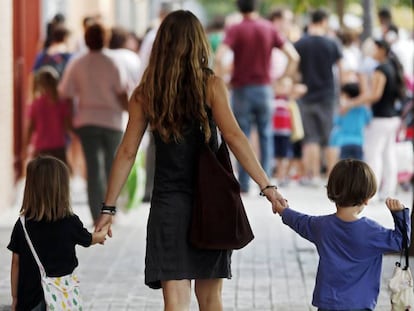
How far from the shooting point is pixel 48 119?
589 inches

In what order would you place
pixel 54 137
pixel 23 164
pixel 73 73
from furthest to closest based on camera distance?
Answer: pixel 23 164
pixel 54 137
pixel 73 73

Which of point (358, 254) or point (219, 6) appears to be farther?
point (219, 6)

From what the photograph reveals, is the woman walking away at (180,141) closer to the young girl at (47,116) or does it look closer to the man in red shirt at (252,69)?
the young girl at (47,116)

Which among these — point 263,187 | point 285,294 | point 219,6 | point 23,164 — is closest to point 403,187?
point 23,164

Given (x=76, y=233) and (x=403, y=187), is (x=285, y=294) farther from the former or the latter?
(x=403, y=187)

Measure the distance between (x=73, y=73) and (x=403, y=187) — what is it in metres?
6.43

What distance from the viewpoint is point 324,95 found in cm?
1781

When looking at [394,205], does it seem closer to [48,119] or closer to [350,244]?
[350,244]

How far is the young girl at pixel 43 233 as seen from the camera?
6.62m

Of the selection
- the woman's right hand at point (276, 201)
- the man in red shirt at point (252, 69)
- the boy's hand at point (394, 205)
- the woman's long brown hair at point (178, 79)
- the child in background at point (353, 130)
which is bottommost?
the child in background at point (353, 130)

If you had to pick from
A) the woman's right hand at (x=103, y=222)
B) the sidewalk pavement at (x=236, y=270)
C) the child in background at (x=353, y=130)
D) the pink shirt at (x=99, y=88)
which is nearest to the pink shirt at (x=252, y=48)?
the child in background at (x=353, y=130)

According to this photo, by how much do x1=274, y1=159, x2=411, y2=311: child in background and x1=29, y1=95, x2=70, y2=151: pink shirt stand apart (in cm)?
852

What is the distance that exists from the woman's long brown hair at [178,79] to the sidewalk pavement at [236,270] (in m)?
2.33

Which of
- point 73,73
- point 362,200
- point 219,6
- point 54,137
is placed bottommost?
point 219,6
